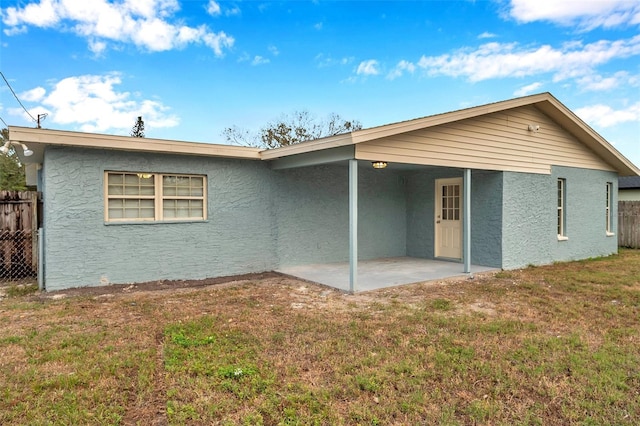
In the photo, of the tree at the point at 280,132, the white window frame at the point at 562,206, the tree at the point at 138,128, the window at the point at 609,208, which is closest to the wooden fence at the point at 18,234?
the white window frame at the point at 562,206

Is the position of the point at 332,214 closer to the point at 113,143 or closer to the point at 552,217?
the point at 113,143

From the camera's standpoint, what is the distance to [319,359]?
12.9 feet

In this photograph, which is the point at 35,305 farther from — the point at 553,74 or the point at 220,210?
the point at 553,74

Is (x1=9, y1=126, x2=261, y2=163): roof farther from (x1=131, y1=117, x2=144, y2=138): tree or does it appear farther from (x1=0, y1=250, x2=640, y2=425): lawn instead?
(x1=131, y1=117, x2=144, y2=138): tree

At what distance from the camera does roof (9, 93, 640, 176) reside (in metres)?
6.45

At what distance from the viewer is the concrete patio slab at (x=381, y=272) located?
773 cm

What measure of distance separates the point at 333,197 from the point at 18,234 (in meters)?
7.04

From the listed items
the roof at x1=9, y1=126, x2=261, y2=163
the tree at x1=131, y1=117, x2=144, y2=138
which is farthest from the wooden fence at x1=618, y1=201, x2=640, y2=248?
the tree at x1=131, y1=117, x2=144, y2=138

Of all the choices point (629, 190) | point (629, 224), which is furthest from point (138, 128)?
point (629, 190)

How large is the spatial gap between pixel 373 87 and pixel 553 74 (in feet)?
26.4

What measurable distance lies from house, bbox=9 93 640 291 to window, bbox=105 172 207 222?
0.02 metres

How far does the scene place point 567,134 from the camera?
431 inches

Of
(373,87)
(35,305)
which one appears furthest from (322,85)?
(35,305)

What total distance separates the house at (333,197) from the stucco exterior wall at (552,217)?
0.05 meters
